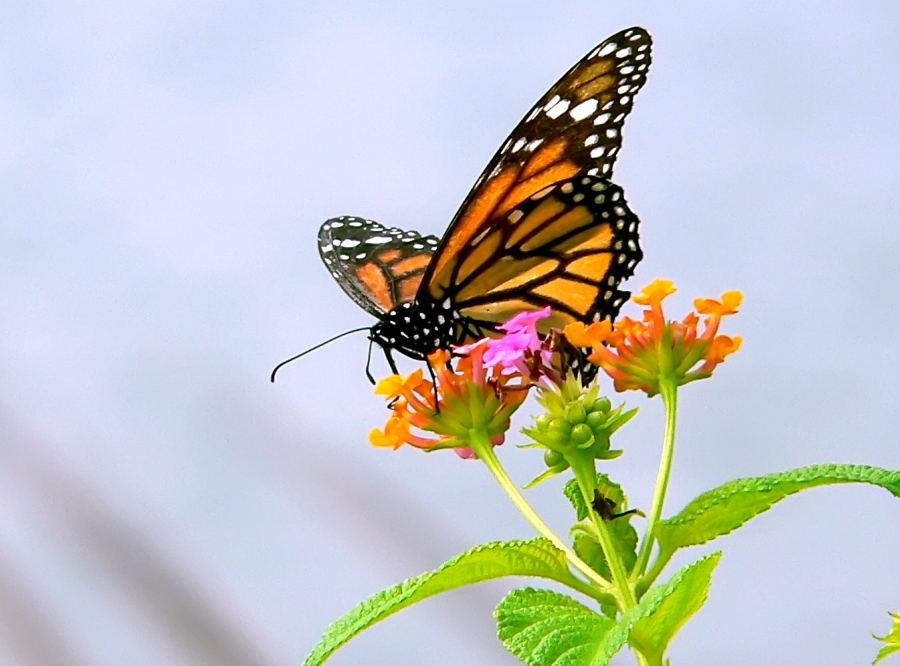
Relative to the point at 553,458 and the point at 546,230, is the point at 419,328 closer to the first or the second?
the point at 546,230

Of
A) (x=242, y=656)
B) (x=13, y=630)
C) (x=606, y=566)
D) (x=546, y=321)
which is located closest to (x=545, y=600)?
(x=606, y=566)

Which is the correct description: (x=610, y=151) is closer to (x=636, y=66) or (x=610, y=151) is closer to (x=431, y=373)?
(x=636, y=66)

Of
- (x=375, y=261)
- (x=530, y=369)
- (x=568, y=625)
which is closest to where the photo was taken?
(x=568, y=625)

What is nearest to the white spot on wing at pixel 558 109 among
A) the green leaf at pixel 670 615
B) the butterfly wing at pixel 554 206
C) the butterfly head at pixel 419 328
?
the butterfly wing at pixel 554 206

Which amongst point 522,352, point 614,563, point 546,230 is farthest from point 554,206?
point 614,563

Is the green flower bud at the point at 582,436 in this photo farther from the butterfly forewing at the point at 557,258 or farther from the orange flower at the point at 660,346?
the butterfly forewing at the point at 557,258

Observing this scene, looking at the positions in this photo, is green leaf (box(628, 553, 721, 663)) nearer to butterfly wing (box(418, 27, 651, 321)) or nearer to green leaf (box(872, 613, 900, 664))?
green leaf (box(872, 613, 900, 664))

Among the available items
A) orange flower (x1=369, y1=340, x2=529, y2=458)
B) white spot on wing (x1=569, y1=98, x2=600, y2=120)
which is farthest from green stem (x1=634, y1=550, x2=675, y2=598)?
white spot on wing (x1=569, y1=98, x2=600, y2=120)
